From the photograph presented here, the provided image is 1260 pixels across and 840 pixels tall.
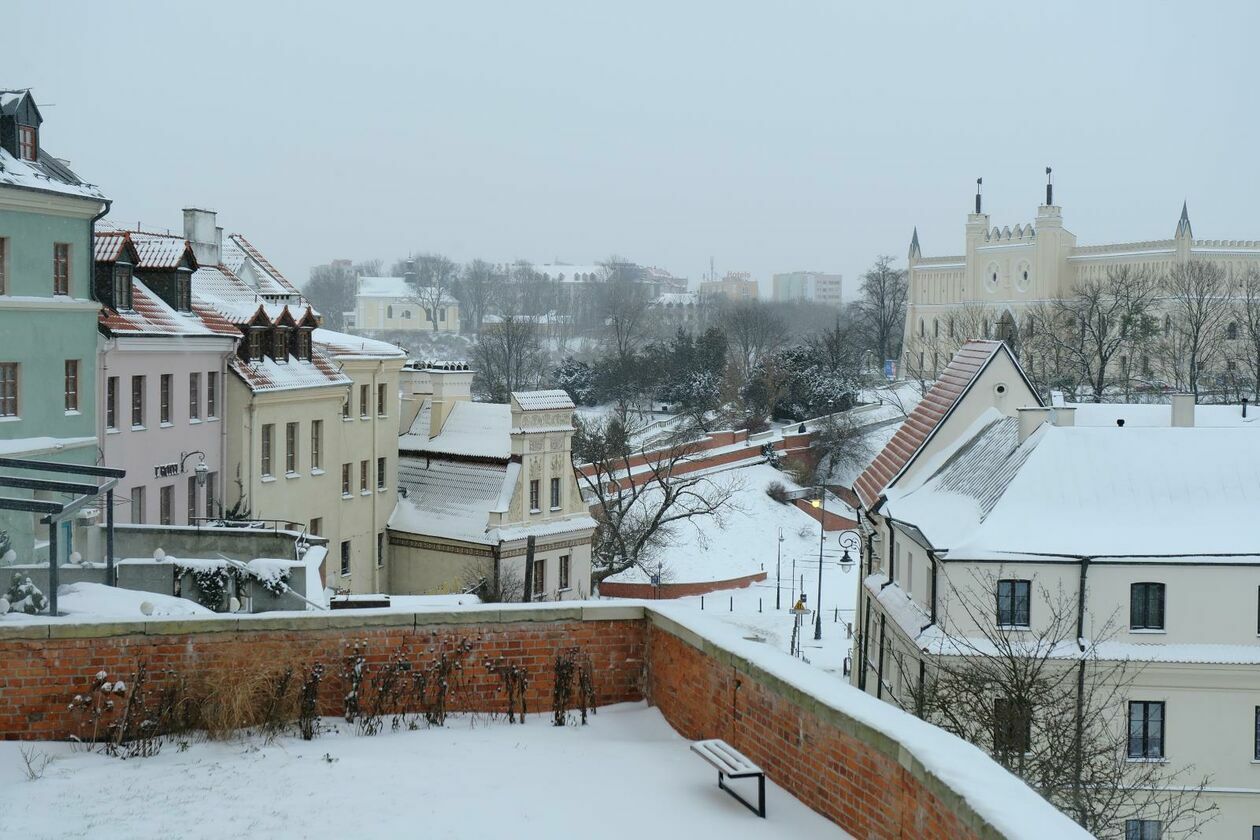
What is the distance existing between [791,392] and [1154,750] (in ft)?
207

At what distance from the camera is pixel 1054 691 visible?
81.4ft

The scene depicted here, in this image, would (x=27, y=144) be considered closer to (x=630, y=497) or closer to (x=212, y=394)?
(x=212, y=394)

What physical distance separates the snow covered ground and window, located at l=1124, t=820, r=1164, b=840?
1604 centimetres

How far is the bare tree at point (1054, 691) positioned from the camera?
71.2 feet

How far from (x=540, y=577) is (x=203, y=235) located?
13499mm

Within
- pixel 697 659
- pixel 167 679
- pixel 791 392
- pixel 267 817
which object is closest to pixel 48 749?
pixel 167 679

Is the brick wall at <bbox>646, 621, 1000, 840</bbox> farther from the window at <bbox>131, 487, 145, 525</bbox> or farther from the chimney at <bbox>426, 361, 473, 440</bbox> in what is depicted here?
the chimney at <bbox>426, 361, 473, 440</bbox>

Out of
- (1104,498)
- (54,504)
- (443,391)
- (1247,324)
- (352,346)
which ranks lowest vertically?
(1104,498)

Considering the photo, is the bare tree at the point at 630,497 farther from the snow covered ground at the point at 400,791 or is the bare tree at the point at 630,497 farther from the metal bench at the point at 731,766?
the metal bench at the point at 731,766

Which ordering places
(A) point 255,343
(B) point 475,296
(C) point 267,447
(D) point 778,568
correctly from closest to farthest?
(C) point 267,447 < (A) point 255,343 < (D) point 778,568 < (B) point 475,296

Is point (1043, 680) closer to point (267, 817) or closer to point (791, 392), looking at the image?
point (267, 817)

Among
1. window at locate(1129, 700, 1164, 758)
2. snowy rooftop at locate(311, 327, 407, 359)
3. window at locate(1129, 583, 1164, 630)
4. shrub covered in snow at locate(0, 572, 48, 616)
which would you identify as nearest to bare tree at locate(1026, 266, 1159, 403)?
snowy rooftop at locate(311, 327, 407, 359)

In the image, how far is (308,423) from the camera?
36.0 metres

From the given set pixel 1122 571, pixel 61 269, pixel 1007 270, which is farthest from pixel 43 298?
pixel 1007 270
